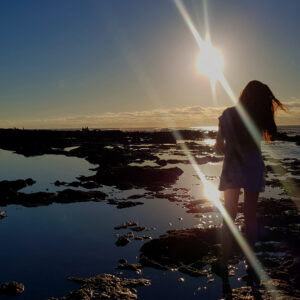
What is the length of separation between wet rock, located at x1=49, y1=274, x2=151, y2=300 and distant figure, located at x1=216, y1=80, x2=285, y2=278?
1.70m

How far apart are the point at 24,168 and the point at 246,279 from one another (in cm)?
1929

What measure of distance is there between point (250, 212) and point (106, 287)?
2623mm

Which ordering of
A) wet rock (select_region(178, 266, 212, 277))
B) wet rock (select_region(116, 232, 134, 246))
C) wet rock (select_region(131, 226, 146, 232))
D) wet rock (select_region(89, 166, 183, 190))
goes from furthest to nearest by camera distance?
wet rock (select_region(89, 166, 183, 190)) → wet rock (select_region(131, 226, 146, 232)) → wet rock (select_region(116, 232, 134, 246)) → wet rock (select_region(178, 266, 212, 277))

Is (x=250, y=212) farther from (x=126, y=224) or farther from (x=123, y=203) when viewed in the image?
(x=123, y=203)

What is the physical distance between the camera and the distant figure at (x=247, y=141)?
4.88m

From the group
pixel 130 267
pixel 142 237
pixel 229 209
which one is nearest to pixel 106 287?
pixel 130 267

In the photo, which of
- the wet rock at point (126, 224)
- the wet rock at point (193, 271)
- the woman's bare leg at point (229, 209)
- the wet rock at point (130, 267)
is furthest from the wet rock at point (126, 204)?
the woman's bare leg at point (229, 209)

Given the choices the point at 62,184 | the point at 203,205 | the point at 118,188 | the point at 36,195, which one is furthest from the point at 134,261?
the point at 62,184

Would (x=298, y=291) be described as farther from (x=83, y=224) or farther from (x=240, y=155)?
(x=83, y=224)

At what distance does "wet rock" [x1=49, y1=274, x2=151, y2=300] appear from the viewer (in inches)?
184

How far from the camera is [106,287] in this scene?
4938 mm

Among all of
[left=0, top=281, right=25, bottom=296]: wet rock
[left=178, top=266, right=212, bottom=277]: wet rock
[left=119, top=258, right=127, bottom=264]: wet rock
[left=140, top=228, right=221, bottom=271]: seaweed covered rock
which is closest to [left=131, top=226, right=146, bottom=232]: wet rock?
[left=140, top=228, right=221, bottom=271]: seaweed covered rock

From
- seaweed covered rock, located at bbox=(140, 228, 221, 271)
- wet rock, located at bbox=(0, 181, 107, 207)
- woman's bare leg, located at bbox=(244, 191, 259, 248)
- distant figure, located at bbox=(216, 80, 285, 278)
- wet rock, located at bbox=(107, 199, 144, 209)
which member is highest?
distant figure, located at bbox=(216, 80, 285, 278)

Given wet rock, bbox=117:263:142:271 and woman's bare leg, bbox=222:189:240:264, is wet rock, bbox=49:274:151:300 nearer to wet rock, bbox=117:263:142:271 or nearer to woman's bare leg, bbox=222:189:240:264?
wet rock, bbox=117:263:142:271
